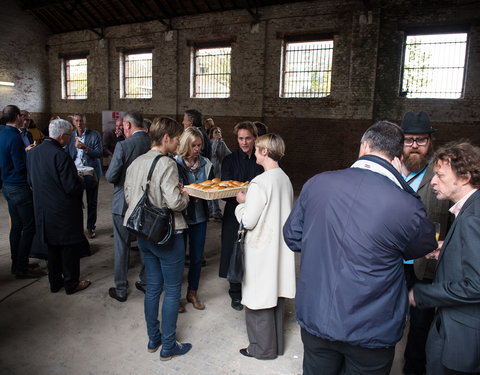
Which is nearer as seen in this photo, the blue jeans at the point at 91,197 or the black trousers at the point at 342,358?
the black trousers at the point at 342,358

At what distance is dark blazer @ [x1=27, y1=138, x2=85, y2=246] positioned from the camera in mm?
3549

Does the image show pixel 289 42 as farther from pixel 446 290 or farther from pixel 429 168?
pixel 446 290

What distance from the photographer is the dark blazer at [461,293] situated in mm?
1649

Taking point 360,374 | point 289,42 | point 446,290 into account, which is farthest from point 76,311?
point 289,42

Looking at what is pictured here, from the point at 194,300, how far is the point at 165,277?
1.08 metres

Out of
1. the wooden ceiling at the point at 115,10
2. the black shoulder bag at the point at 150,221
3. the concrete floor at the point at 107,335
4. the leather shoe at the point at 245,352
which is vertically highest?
the wooden ceiling at the point at 115,10

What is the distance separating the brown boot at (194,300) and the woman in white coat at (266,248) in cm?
93

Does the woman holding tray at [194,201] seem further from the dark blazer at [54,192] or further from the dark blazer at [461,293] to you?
the dark blazer at [461,293]

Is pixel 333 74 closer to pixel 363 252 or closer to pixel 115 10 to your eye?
pixel 115 10

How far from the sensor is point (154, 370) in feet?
9.01

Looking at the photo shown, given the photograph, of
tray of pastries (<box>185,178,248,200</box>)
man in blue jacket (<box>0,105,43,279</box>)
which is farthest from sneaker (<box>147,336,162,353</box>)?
man in blue jacket (<box>0,105,43,279</box>)

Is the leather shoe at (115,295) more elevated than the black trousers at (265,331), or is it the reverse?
the black trousers at (265,331)

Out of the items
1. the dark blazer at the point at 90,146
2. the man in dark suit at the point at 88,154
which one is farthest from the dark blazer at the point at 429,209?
the dark blazer at the point at 90,146

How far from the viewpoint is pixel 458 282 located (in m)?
1.69
